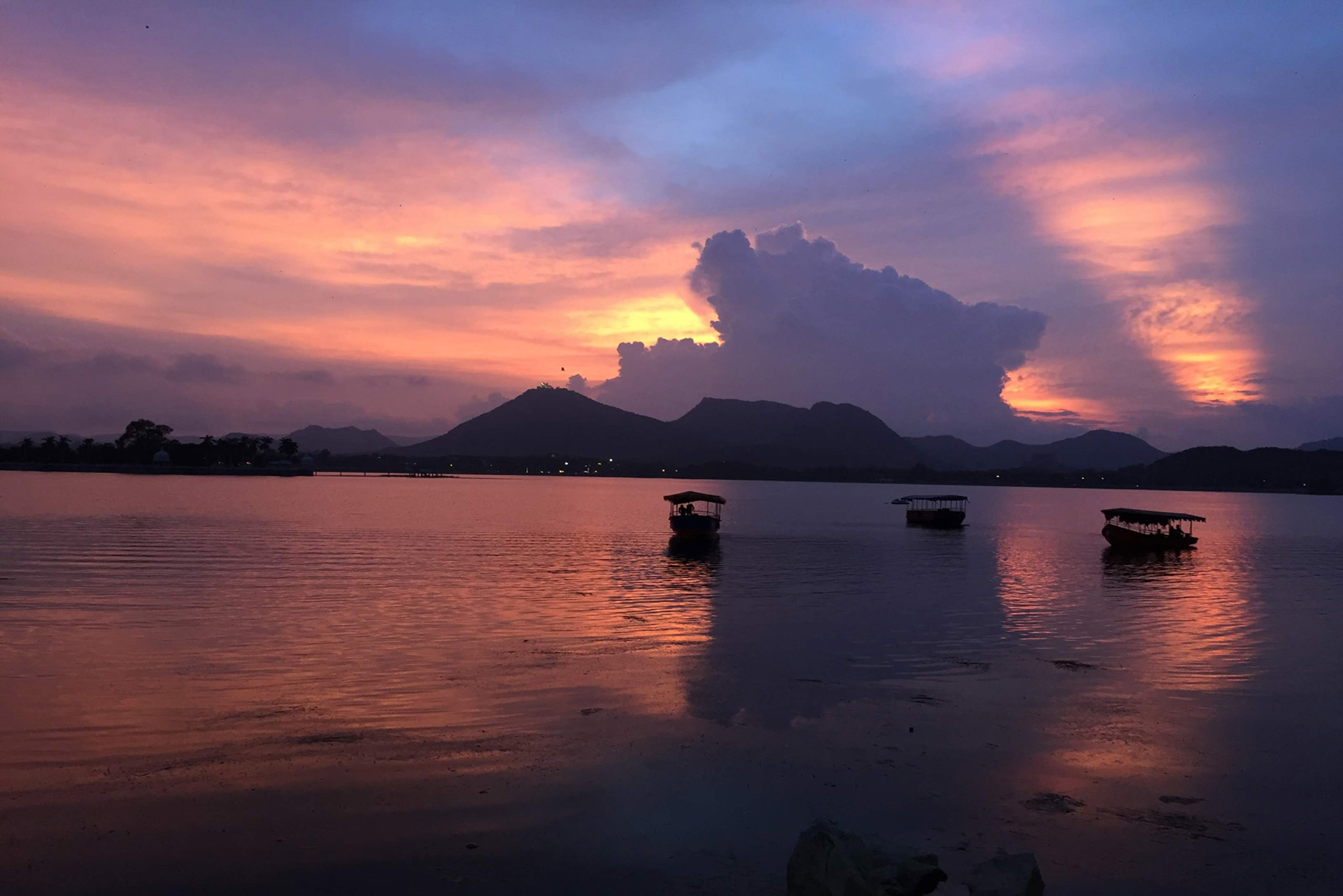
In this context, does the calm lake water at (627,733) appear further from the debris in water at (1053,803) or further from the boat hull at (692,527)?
the boat hull at (692,527)

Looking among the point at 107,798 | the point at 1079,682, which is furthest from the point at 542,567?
the point at 107,798

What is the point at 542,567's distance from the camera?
5228 centimetres

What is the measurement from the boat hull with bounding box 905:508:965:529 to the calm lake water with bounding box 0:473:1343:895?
2721 inches

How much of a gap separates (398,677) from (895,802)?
1278 cm

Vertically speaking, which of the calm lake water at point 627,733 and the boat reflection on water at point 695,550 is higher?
the calm lake water at point 627,733

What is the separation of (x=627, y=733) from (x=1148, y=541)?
78.5 meters

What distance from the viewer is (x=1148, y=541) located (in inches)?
3216

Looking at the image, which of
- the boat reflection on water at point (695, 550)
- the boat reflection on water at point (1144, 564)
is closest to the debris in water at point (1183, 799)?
the boat reflection on water at point (695, 550)

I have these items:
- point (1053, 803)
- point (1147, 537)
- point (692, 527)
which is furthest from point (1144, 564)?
point (1053, 803)

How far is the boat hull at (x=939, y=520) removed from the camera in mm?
112438

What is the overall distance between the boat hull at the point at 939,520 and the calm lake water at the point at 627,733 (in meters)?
69.1

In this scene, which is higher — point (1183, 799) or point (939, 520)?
point (1183, 799)

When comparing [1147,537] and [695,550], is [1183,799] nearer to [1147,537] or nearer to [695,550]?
[695,550]

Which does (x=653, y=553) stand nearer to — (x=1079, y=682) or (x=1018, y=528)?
(x=1079, y=682)
